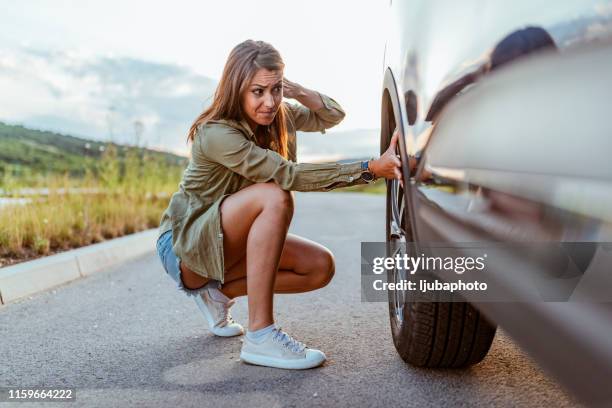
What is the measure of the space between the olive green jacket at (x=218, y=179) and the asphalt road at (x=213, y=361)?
46 cm

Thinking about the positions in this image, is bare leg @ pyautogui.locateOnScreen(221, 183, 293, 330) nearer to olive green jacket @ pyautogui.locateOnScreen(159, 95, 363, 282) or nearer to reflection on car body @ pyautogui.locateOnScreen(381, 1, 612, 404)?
olive green jacket @ pyautogui.locateOnScreen(159, 95, 363, 282)

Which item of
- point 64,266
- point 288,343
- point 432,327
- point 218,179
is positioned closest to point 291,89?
point 218,179

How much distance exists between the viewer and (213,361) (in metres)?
3.05

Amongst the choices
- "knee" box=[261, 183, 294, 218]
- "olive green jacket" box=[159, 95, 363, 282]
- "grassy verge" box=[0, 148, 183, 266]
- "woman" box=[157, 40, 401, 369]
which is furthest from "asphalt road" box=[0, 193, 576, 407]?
"grassy verge" box=[0, 148, 183, 266]

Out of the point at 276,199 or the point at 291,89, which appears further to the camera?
the point at 291,89

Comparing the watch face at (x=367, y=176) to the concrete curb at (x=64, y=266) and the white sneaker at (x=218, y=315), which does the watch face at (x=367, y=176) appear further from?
the concrete curb at (x=64, y=266)

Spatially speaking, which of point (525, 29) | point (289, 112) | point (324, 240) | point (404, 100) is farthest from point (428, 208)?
point (324, 240)

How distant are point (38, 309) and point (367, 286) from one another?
209cm

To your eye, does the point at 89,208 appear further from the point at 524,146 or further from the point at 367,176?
the point at 524,146

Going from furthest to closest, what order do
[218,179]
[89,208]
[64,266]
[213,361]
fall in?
[89,208], [64,266], [218,179], [213,361]

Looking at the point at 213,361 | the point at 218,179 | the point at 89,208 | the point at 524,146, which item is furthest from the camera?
the point at 89,208

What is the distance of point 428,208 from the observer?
6.78ft

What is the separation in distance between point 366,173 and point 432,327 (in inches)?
25.2

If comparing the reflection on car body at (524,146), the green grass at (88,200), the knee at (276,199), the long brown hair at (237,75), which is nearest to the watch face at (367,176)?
the knee at (276,199)
